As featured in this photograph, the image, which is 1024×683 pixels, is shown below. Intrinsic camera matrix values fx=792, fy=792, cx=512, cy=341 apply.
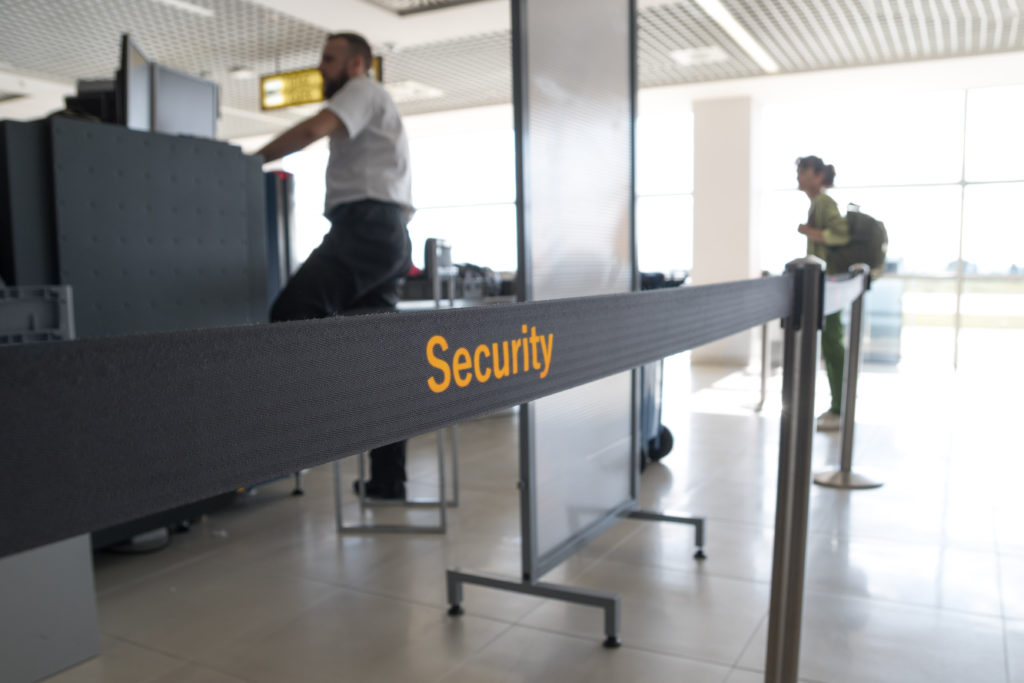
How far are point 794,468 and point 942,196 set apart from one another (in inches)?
262

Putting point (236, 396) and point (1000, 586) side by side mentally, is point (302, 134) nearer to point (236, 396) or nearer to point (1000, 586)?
point (236, 396)

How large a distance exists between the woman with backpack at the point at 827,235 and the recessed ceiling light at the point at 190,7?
3755mm

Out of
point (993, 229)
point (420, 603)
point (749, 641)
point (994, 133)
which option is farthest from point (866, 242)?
point (994, 133)

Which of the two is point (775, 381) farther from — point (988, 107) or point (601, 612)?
point (601, 612)

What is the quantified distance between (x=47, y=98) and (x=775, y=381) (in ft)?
22.8

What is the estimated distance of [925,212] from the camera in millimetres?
6977

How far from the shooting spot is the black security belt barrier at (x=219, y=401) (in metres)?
0.30

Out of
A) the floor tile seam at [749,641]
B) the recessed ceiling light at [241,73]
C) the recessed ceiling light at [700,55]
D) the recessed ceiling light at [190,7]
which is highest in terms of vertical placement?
the recessed ceiling light at [190,7]

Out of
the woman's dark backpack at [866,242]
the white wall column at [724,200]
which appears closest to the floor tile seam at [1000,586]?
the woman's dark backpack at [866,242]

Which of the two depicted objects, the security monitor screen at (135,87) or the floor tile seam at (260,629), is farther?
the security monitor screen at (135,87)

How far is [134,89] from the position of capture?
2.52 metres

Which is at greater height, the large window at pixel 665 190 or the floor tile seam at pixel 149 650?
the large window at pixel 665 190

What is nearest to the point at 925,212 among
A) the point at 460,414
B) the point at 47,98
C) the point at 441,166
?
the point at 441,166

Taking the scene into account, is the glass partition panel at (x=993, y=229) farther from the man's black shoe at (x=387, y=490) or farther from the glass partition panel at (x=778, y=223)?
the man's black shoe at (x=387, y=490)
